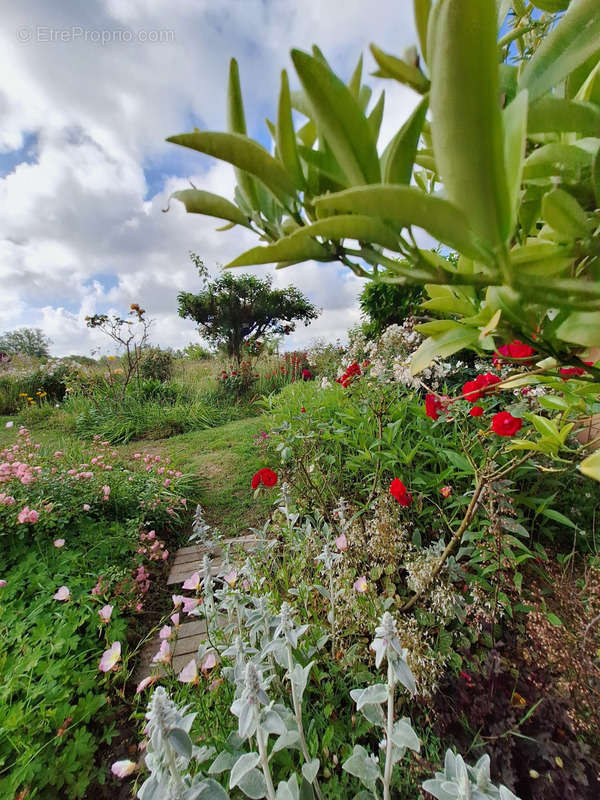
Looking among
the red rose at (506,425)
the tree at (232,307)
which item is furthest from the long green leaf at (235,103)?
the tree at (232,307)

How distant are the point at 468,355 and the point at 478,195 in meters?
3.05

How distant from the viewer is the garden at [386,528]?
25cm

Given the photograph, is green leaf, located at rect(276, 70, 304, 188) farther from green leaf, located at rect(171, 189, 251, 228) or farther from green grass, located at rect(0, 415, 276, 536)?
green grass, located at rect(0, 415, 276, 536)

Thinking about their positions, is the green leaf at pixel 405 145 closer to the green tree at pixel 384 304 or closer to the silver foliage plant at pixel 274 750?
the silver foliage plant at pixel 274 750

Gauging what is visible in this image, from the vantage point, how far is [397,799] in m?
0.87

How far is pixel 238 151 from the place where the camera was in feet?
0.85

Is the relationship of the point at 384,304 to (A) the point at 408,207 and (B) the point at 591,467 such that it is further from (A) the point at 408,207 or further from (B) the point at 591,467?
(A) the point at 408,207

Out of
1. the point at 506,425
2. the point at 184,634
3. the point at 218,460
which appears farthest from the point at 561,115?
the point at 218,460

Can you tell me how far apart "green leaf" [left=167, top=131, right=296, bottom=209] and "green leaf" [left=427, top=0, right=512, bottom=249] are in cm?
11

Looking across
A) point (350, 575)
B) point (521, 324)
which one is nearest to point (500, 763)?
point (350, 575)

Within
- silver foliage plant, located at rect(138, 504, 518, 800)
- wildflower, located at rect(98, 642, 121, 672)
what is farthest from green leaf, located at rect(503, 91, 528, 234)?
wildflower, located at rect(98, 642, 121, 672)

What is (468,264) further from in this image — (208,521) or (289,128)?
(208,521)

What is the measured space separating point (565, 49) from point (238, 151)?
29 centimetres

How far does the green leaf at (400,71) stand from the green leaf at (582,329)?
278 mm
